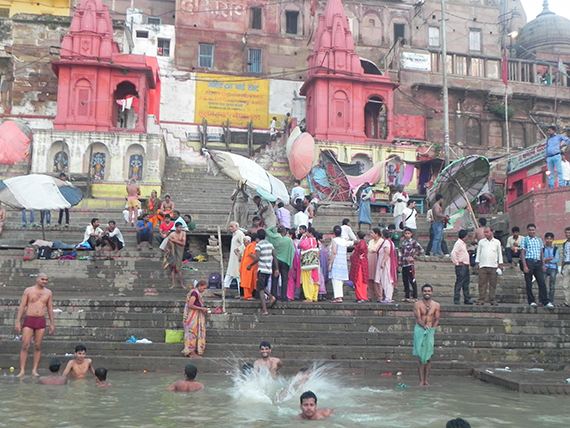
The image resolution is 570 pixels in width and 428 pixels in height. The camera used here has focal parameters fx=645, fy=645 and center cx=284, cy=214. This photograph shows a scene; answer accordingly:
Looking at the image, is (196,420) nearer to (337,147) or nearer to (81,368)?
(81,368)

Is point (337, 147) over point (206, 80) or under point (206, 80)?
under

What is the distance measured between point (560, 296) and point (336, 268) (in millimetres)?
5039

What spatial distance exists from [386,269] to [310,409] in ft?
17.4

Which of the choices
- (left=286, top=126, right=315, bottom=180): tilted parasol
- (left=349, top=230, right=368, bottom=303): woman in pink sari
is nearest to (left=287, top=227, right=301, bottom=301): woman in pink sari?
(left=349, top=230, right=368, bottom=303): woman in pink sari

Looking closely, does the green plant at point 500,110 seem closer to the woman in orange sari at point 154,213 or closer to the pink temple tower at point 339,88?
the pink temple tower at point 339,88

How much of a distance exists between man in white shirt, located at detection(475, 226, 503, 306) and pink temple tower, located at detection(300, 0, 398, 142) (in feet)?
47.4

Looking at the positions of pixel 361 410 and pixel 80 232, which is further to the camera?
pixel 80 232

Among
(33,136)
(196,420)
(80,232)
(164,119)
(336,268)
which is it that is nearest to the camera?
(196,420)

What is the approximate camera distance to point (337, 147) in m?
24.7

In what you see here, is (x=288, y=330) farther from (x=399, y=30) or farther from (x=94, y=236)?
(x=399, y=30)

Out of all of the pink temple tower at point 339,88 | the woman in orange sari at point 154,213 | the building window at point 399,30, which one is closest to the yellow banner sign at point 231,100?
the pink temple tower at point 339,88

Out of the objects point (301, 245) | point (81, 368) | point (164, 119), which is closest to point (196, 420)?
point (81, 368)

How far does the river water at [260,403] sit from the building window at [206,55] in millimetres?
25102

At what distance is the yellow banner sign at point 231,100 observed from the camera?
3048 cm
